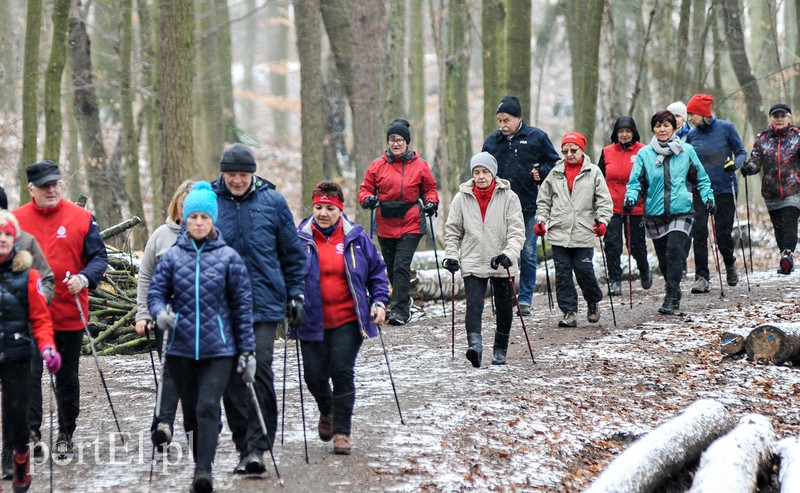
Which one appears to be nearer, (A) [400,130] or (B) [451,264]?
(B) [451,264]

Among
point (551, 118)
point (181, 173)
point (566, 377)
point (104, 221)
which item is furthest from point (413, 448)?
point (551, 118)

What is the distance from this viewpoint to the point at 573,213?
37.2 feet

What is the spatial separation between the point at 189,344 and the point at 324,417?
157cm

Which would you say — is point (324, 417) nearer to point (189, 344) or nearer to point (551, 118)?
point (189, 344)

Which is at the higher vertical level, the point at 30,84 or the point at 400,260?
the point at 30,84

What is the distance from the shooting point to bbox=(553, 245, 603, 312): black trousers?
37.3 feet

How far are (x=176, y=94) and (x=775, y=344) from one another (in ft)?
25.2

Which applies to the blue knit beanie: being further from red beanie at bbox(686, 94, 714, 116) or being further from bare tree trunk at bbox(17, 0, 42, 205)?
bare tree trunk at bbox(17, 0, 42, 205)

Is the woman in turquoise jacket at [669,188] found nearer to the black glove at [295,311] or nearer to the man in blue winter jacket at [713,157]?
the man in blue winter jacket at [713,157]

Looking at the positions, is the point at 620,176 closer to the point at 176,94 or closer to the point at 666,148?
the point at 666,148

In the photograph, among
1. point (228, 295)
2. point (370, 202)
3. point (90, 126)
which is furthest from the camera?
point (90, 126)

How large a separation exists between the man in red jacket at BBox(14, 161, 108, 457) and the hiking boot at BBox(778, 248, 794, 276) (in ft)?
32.7

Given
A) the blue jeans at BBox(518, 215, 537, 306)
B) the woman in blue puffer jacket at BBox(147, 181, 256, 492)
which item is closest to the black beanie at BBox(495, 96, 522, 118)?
the blue jeans at BBox(518, 215, 537, 306)

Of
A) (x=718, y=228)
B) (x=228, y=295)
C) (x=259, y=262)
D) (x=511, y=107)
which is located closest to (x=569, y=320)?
(x=511, y=107)
